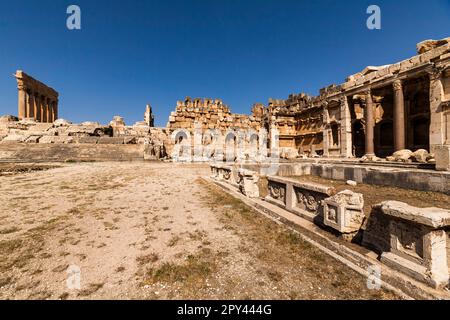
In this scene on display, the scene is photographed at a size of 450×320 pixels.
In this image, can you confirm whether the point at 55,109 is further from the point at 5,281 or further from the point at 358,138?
the point at 358,138

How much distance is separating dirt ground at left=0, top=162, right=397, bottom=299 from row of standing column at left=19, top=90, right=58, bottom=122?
4398 cm

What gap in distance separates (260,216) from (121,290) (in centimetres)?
338

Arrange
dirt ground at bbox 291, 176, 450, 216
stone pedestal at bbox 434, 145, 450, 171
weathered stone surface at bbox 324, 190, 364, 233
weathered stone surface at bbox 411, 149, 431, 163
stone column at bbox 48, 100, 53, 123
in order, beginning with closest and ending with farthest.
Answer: weathered stone surface at bbox 324, 190, 364, 233 < dirt ground at bbox 291, 176, 450, 216 < stone pedestal at bbox 434, 145, 450, 171 < weathered stone surface at bbox 411, 149, 431, 163 < stone column at bbox 48, 100, 53, 123

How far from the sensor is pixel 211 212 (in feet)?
17.5

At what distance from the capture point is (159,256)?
311cm

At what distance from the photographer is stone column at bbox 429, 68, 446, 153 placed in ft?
39.7

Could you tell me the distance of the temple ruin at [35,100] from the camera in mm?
35000

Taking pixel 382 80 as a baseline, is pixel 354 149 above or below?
below

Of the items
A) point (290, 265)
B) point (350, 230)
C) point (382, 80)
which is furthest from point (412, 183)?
point (382, 80)

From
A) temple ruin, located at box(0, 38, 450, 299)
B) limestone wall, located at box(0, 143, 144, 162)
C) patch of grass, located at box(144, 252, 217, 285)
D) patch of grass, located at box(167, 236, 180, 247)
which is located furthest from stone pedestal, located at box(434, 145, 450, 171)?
limestone wall, located at box(0, 143, 144, 162)

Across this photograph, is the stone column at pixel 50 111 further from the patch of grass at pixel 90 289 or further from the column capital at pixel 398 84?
the column capital at pixel 398 84

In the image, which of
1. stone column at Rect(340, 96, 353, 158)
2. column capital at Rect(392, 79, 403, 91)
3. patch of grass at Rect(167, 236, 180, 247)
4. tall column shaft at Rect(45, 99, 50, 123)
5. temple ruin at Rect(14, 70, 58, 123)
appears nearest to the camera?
patch of grass at Rect(167, 236, 180, 247)

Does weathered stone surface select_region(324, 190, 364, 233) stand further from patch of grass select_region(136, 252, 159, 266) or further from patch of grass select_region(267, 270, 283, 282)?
patch of grass select_region(136, 252, 159, 266)

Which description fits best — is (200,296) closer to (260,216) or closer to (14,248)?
(260,216)
